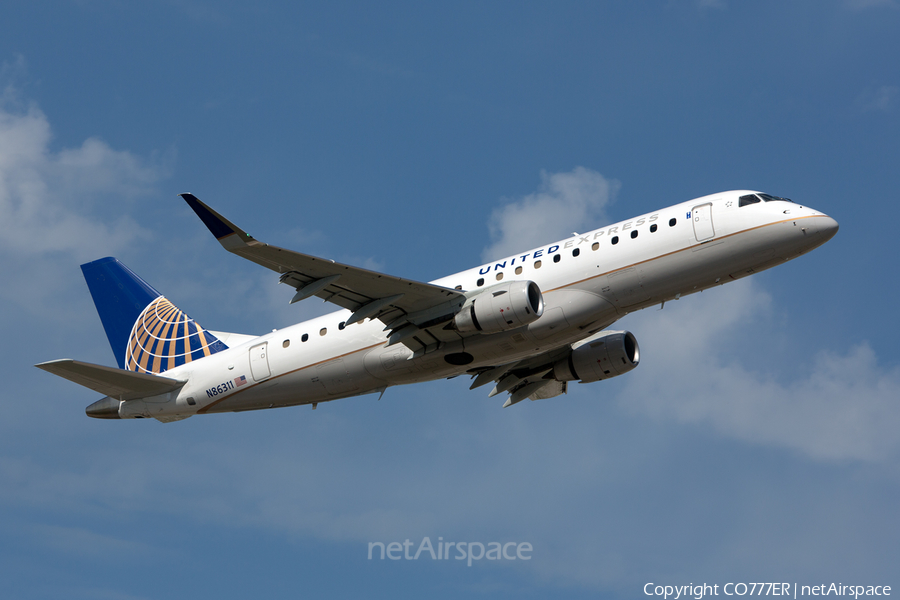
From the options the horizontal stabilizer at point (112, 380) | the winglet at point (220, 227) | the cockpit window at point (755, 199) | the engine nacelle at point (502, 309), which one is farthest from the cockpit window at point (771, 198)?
the horizontal stabilizer at point (112, 380)

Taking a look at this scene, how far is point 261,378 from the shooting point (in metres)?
34.6

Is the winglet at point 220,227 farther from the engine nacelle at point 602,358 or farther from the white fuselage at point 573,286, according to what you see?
the engine nacelle at point 602,358

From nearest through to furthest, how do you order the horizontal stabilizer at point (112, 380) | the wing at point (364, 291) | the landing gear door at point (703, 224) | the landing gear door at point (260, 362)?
the wing at point (364, 291) → the landing gear door at point (703, 224) → the horizontal stabilizer at point (112, 380) → the landing gear door at point (260, 362)

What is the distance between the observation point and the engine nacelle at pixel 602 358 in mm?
36719

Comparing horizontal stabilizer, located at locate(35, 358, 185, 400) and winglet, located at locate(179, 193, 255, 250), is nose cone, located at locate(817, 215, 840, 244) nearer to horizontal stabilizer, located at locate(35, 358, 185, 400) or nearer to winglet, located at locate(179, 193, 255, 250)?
winglet, located at locate(179, 193, 255, 250)

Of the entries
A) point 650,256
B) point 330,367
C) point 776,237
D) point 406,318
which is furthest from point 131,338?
point 776,237

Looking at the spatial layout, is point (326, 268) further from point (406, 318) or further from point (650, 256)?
point (650, 256)

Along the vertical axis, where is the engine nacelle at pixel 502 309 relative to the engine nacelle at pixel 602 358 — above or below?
below

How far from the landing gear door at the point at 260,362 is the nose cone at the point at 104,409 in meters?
6.08

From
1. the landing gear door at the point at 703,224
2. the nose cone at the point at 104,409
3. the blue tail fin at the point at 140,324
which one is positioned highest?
the blue tail fin at the point at 140,324

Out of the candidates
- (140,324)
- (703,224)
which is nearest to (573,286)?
(703,224)

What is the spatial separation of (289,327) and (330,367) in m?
3.17

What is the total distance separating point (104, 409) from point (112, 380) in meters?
2.32

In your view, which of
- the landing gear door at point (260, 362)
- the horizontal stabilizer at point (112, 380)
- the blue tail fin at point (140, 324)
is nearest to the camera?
the horizontal stabilizer at point (112, 380)
